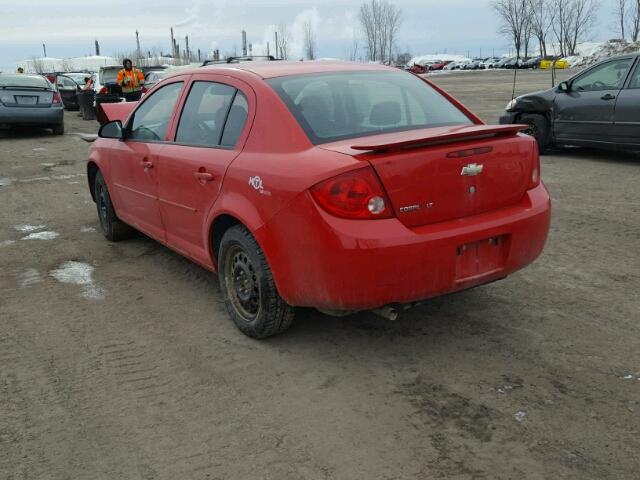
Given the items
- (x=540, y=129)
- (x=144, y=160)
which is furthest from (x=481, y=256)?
(x=540, y=129)

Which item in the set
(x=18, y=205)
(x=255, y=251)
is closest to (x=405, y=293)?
(x=255, y=251)

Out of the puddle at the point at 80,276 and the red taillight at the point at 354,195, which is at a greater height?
the red taillight at the point at 354,195

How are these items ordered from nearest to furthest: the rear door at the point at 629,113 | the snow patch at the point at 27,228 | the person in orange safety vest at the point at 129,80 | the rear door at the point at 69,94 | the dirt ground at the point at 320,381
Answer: the dirt ground at the point at 320,381, the snow patch at the point at 27,228, the rear door at the point at 629,113, the person in orange safety vest at the point at 129,80, the rear door at the point at 69,94

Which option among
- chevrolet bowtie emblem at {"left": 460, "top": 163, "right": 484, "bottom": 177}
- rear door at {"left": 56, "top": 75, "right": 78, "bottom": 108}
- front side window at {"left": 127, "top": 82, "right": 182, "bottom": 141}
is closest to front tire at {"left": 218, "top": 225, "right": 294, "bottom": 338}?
chevrolet bowtie emblem at {"left": 460, "top": 163, "right": 484, "bottom": 177}

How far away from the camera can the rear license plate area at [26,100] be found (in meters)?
14.8

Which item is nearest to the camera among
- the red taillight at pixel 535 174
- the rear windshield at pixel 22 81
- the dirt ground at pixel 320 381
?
the dirt ground at pixel 320 381

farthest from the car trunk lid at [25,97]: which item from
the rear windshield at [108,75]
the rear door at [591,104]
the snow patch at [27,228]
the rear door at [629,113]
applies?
the rear door at [629,113]

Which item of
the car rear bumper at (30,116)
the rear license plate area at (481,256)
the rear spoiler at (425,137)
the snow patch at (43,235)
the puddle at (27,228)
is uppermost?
the rear spoiler at (425,137)

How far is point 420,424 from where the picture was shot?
294cm

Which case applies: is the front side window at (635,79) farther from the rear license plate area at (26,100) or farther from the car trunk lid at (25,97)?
the rear license plate area at (26,100)

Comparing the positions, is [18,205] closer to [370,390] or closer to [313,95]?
[313,95]

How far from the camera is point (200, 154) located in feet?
13.7

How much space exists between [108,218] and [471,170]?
388 cm

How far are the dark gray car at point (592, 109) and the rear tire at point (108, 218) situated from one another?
7012mm
